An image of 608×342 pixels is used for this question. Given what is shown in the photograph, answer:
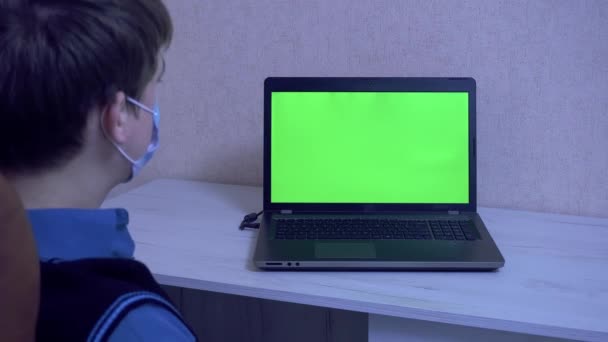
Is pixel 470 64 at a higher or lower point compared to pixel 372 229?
higher

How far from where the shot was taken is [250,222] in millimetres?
1098

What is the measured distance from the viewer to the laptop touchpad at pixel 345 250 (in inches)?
→ 36.0

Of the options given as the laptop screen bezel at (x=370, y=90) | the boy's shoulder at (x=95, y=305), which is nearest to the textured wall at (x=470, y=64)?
the laptop screen bezel at (x=370, y=90)

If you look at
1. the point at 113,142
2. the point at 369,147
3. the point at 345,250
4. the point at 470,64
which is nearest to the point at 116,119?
the point at 113,142

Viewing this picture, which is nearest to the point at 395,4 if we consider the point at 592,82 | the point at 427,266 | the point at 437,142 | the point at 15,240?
the point at 437,142

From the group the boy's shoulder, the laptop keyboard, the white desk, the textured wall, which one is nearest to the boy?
the boy's shoulder

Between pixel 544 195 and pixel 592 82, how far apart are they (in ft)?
0.76

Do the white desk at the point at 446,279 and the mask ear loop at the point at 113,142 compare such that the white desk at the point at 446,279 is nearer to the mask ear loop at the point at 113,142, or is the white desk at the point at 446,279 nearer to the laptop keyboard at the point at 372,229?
the laptop keyboard at the point at 372,229

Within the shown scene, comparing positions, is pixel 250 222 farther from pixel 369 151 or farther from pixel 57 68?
pixel 57 68

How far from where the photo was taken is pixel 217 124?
4.44 ft

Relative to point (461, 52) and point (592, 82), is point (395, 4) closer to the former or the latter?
point (461, 52)

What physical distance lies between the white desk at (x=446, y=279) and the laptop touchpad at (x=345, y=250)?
0.03m

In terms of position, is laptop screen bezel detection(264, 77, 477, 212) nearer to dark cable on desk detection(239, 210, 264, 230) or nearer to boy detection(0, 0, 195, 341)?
dark cable on desk detection(239, 210, 264, 230)

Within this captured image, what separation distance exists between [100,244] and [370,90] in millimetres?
616
